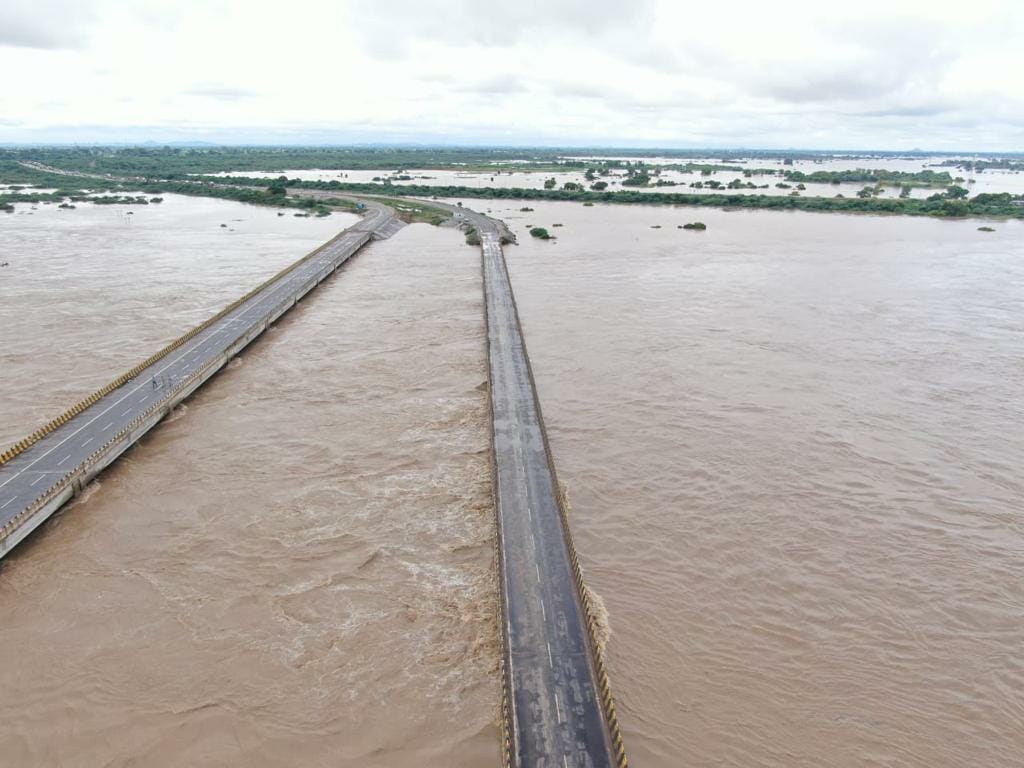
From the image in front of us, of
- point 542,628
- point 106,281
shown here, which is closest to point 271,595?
point 542,628

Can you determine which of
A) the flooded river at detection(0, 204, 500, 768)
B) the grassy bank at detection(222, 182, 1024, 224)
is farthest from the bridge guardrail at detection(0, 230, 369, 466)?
the grassy bank at detection(222, 182, 1024, 224)

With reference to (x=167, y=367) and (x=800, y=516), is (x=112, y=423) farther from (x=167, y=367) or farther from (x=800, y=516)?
(x=800, y=516)

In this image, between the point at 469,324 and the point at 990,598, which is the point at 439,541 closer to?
the point at 990,598

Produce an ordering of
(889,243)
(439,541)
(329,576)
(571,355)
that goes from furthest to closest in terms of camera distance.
→ (889,243)
(571,355)
(439,541)
(329,576)

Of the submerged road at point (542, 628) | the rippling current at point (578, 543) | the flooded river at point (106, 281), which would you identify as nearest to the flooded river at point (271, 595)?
the rippling current at point (578, 543)

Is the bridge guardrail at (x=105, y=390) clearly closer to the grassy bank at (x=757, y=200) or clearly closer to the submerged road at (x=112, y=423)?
the submerged road at (x=112, y=423)

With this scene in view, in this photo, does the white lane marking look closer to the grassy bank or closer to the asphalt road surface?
the asphalt road surface

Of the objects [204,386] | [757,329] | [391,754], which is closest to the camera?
[391,754]

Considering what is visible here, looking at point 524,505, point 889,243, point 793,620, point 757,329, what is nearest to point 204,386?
point 524,505
